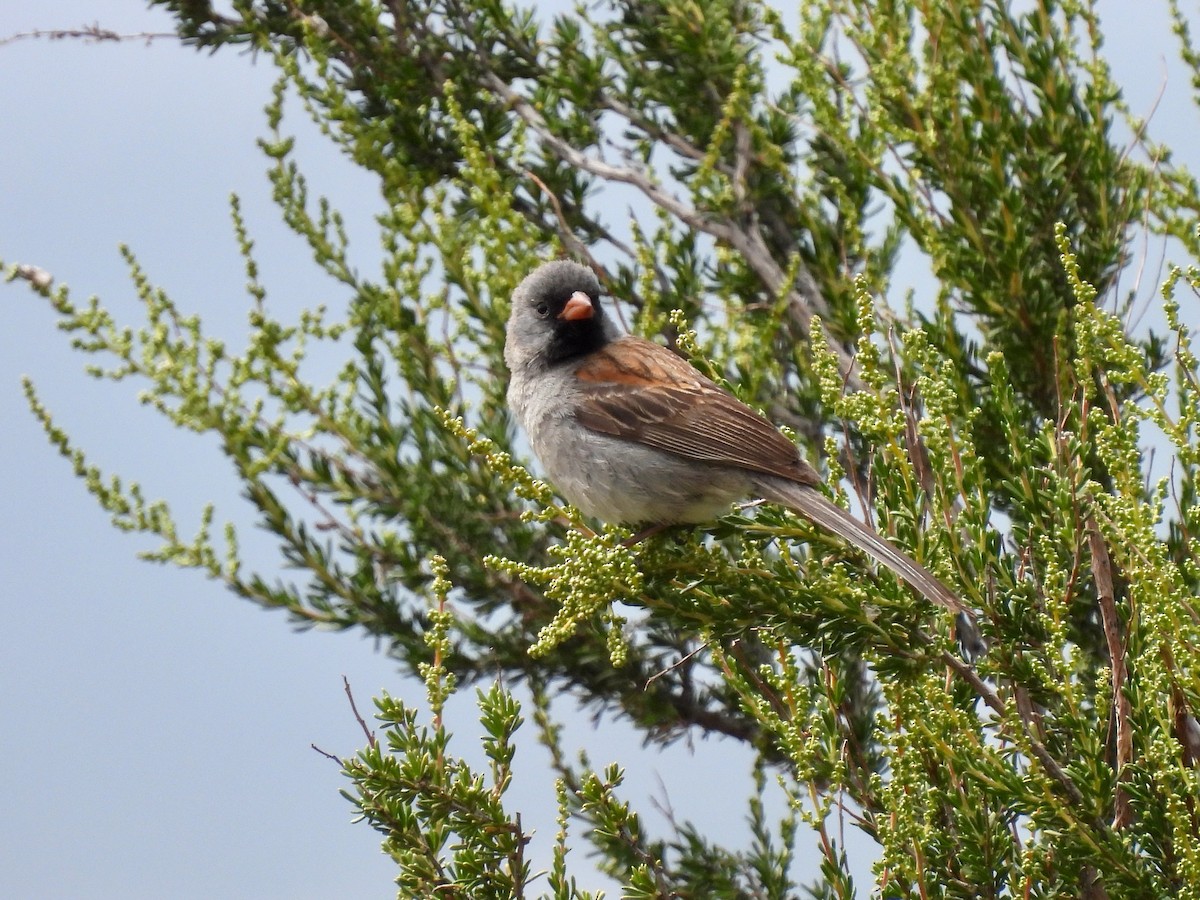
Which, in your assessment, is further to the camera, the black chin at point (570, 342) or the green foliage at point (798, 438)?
the black chin at point (570, 342)

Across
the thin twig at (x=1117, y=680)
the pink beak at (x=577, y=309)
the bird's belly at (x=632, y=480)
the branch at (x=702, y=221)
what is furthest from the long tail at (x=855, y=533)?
the branch at (x=702, y=221)

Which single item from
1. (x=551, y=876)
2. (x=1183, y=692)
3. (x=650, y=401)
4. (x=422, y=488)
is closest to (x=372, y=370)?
(x=422, y=488)

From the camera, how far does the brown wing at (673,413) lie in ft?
11.3

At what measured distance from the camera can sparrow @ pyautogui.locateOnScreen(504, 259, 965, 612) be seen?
3.48 m

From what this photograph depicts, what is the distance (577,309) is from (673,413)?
0.61 m

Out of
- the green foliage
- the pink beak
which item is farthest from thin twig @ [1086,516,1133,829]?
the pink beak

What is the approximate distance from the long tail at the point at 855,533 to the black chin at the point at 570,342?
106 centimetres

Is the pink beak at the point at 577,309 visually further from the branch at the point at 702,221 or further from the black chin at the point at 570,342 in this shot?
the branch at the point at 702,221

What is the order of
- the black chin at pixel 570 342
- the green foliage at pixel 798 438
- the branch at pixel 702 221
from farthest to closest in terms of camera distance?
the branch at pixel 702 221 → the black chin at pixel 570 342 → the green foliage at pixel 798 438

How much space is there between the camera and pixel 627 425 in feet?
12.5

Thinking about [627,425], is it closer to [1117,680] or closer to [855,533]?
[855,533]

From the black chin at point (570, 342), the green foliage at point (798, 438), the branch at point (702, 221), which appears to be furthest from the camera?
the branch at point (702, 221)

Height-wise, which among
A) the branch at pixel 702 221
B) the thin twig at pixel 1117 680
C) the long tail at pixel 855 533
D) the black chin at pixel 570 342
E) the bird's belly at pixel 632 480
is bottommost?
the thin twig at pixel 1117 680

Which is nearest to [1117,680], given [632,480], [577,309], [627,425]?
[632,480]
